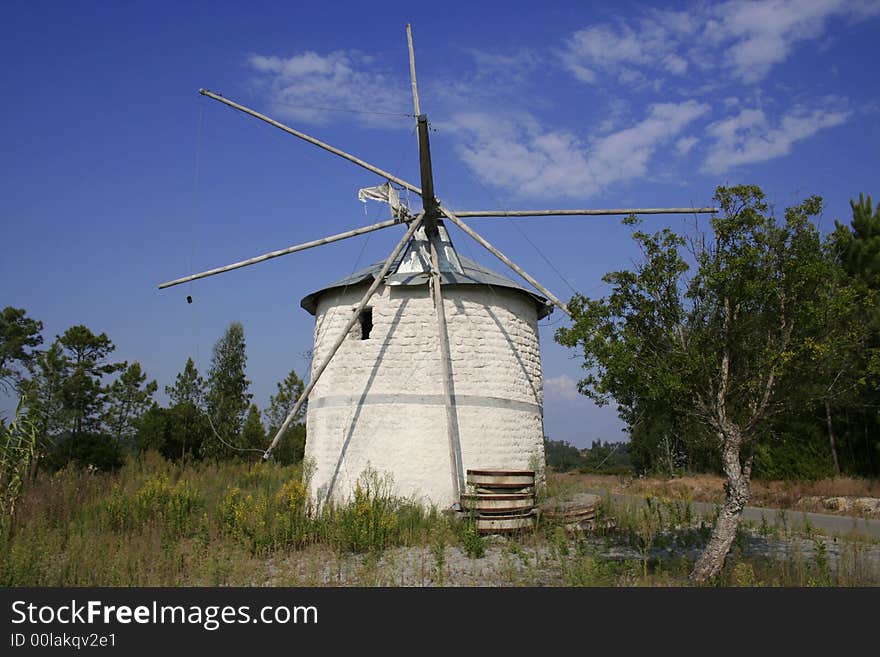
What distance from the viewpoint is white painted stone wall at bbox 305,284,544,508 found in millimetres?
11727

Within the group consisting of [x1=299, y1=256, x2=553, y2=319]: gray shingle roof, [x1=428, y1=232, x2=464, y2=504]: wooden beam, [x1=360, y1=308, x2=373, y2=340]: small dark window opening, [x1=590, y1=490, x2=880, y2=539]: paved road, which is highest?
[x1=299, y1=256, x2=553, y2=319]: gray shingle roof

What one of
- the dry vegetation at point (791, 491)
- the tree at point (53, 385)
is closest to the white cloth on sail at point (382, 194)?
the dry vegetation at point (791, 491)

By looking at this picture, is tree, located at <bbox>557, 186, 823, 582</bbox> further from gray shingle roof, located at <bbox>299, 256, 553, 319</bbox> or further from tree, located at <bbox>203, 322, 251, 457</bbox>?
tree, located at <bbox>203, 322, 251, 457</bbox>

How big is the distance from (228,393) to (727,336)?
2770 cm

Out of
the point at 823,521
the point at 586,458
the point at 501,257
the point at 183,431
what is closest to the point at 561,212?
the point at 501,257

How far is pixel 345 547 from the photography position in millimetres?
9430

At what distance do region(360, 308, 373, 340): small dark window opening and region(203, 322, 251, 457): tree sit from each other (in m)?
12.8

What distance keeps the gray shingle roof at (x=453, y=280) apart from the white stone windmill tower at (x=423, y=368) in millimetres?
47

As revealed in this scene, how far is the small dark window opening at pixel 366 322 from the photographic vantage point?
12.9 meters

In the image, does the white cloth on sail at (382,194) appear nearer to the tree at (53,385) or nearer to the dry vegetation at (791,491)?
the dry vegetation at (791,491)

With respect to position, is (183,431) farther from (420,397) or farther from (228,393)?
(420,397)

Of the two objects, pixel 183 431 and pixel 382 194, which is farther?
pixel 183 431

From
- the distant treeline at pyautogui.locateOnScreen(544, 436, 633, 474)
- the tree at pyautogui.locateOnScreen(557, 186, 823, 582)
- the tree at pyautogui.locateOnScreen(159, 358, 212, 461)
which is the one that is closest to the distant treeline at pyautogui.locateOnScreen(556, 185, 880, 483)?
the tree at pyautogui.locateOnScreen(557, 186, 823, 582)
